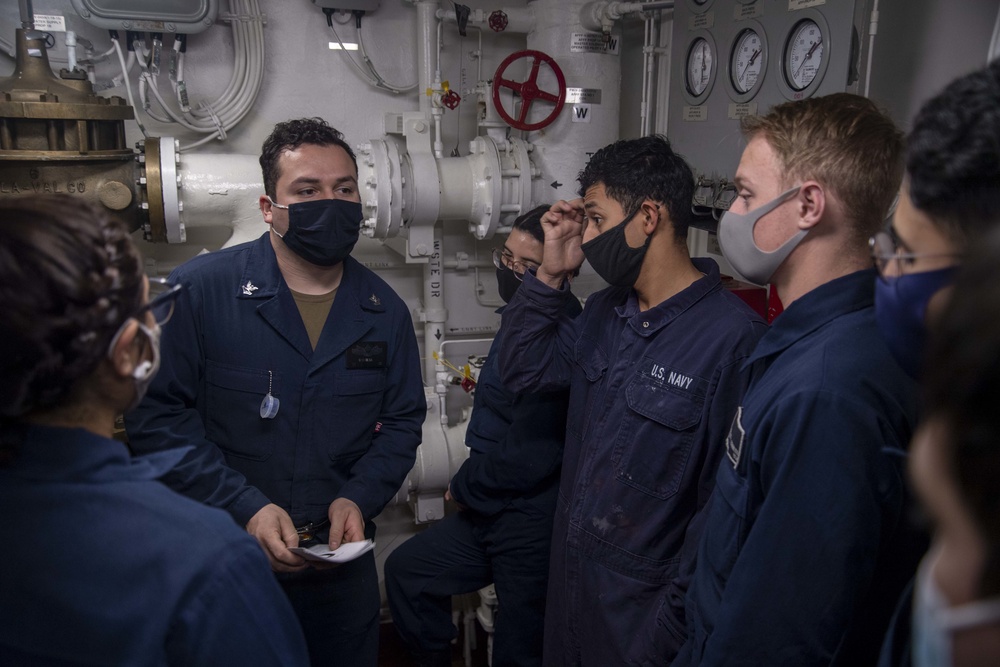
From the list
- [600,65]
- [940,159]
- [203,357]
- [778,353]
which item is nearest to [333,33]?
[600,65]

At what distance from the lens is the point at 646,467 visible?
157 cm

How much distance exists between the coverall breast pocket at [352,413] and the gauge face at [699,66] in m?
1.43

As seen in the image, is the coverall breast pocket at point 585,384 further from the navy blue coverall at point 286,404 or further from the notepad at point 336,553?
the notepad at point 336,553

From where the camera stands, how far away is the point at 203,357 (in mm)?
1815

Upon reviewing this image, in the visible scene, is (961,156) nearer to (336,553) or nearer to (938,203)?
(938,203)

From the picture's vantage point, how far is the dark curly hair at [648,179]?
175 cm

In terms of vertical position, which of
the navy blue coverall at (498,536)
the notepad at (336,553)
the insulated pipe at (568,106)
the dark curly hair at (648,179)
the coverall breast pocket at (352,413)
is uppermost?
the insulated pipe at (568,106)

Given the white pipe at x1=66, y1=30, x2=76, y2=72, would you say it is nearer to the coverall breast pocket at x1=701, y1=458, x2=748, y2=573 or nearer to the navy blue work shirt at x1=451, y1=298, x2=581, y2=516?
the navy blue work shirt at x1=451, y1=298, x2=581, y2=516

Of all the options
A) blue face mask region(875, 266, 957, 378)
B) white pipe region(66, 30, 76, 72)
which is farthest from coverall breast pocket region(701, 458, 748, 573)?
white pipe region(66, 30, 76, 72)

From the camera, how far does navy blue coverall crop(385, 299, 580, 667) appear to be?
2.24m

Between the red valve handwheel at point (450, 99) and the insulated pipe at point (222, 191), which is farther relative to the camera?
the red valve handwheel at point (450, 99)

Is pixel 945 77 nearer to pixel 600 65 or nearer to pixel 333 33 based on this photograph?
pixel 600 65

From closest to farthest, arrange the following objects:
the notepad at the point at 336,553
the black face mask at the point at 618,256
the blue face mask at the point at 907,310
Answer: the blue face mask at the point at 907,310 → the notepad at the point at 336,553 → the black face mask at the point at 618,256

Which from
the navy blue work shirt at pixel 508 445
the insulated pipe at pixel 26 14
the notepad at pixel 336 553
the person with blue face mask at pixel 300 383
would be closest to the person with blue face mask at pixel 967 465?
the notepad at pixel 336 553
